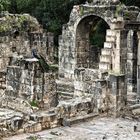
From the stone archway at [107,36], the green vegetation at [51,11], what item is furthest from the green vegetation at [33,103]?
the green vegetation at [51,11]

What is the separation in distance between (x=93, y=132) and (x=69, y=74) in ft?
36.2

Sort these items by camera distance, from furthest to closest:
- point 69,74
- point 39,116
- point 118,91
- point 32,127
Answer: point 69,74
point 118,91
point 39,116
point 32,127

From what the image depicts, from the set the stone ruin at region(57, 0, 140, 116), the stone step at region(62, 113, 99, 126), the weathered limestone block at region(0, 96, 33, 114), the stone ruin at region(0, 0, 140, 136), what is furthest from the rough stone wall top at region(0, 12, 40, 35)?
the stone step at region(62, 113, 99, 126)

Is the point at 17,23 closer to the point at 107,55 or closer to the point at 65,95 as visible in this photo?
the point at 65,95

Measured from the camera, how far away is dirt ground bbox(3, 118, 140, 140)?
46.8 feet

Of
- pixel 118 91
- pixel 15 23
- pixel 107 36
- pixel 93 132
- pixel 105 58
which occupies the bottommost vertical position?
pixel 93 132

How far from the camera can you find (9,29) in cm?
2659

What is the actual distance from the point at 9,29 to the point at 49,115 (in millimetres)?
12317

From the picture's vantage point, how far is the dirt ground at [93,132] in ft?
46.8

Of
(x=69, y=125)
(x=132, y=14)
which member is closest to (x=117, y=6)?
(x=132, y=14)

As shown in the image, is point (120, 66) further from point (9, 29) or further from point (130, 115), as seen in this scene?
point (9, 29)

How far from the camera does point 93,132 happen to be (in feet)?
49.3

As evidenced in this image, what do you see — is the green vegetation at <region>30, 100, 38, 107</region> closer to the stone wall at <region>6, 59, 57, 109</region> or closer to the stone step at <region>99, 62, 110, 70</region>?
the stone wall at <region>6, 59, 57, 109</region>

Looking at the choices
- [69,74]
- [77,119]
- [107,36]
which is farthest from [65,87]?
[77,119]
